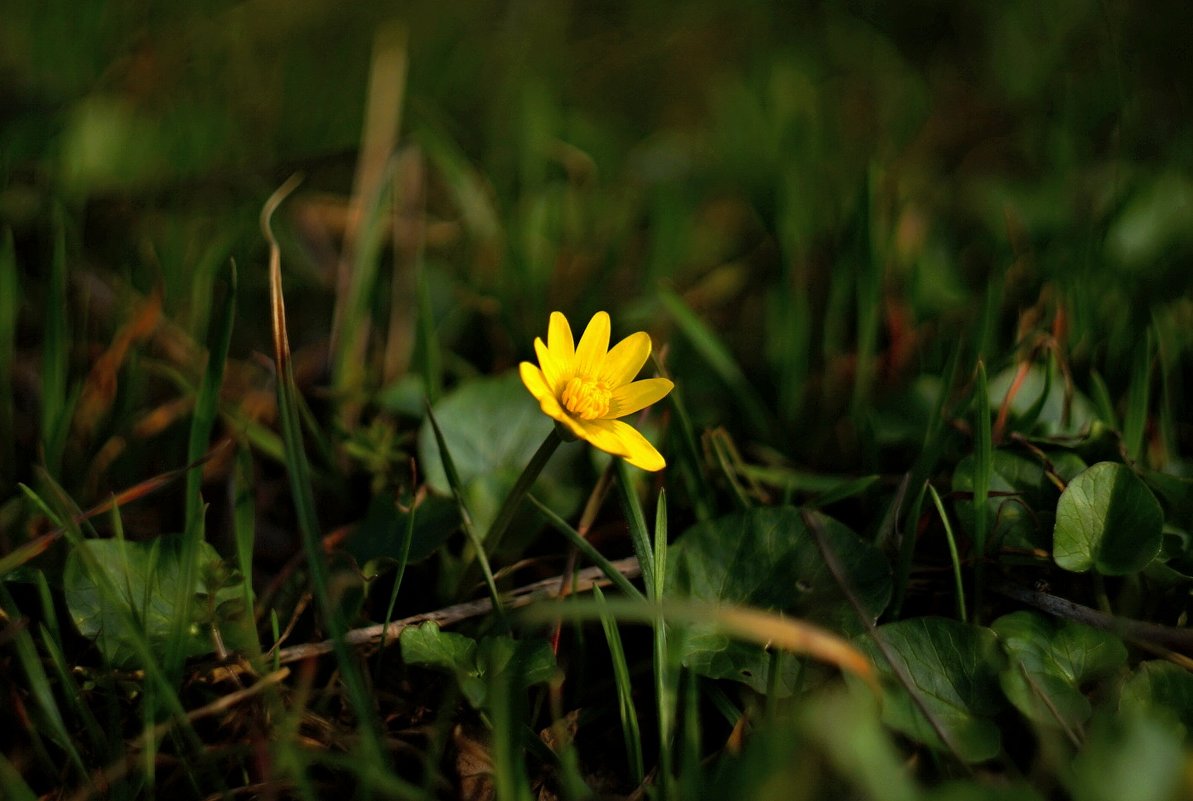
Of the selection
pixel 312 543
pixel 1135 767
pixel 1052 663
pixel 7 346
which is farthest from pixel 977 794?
pixel 7 346

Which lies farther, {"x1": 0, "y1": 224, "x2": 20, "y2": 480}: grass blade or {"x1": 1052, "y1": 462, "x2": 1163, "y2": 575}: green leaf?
{"x1": 0, "y1": 224, "x2": 20, "y2": 480}: grass blade

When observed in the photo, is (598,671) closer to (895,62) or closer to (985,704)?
(985,704)

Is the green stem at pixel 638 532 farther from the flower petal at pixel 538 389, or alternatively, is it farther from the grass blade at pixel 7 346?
the grass blade at pixel 7 346

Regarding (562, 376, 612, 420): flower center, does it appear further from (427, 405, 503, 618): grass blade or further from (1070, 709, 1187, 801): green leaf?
(1070, 709, 1187, 801): green leaf

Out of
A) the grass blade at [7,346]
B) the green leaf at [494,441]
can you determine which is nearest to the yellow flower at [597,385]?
the green leaf at [494,441]

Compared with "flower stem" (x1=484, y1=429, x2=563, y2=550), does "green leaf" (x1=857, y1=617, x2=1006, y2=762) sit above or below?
below

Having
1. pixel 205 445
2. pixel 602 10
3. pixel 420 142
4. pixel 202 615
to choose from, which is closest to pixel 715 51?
pixel 602 10

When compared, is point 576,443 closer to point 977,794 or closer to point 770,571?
point 770,571

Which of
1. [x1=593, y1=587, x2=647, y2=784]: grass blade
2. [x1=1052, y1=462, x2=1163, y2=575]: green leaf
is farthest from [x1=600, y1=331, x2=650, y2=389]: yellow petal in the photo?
[x1=1052, y1=462, x2=1163, y2=575]: green leaf
